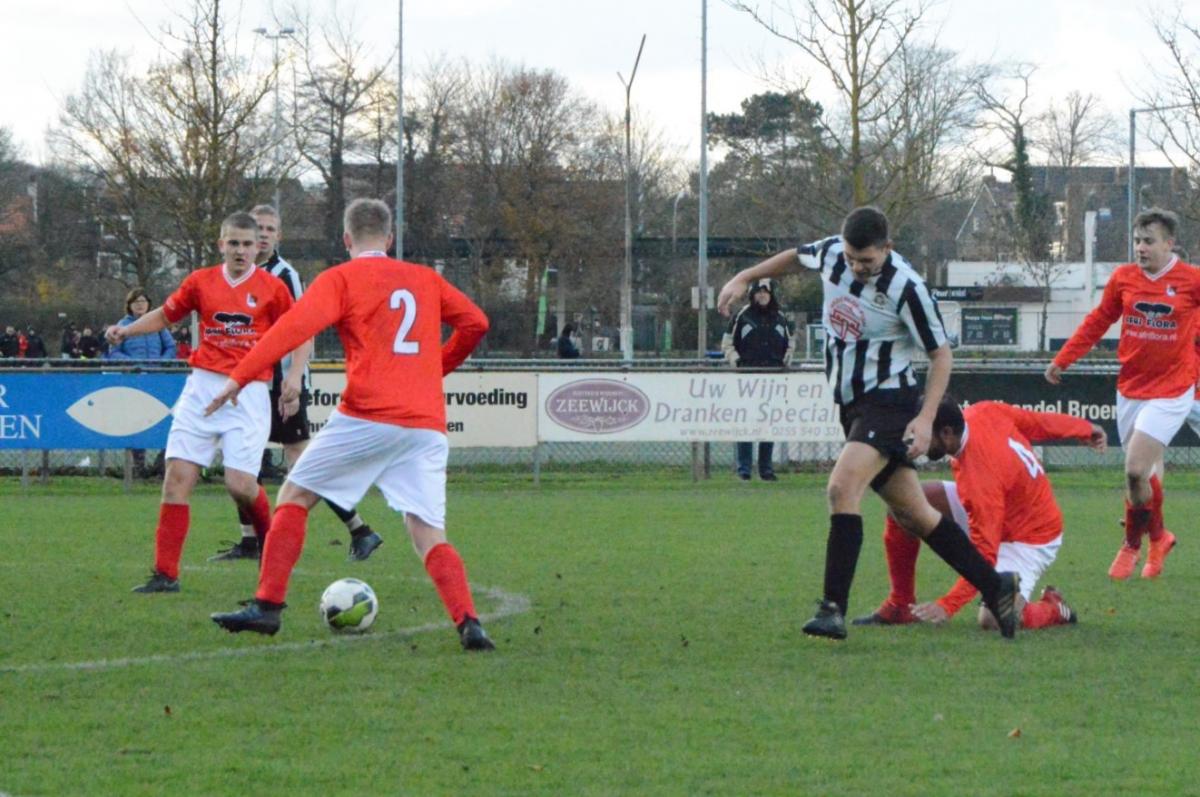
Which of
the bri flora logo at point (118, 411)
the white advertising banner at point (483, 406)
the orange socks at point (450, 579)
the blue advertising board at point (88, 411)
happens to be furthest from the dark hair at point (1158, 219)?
the bri flora logo at point (118, 411)

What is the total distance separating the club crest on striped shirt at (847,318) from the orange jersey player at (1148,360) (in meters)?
3.25

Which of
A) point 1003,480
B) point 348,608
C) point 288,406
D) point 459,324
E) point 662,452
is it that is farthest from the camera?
point 662,452

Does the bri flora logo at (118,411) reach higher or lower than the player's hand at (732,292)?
lower

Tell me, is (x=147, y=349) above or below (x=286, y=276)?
below

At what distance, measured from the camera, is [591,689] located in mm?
5945

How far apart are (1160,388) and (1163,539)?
889 mm

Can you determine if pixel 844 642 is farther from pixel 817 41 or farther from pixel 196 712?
pixel 817 41

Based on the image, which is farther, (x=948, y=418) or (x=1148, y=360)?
(x=1148, y=360)

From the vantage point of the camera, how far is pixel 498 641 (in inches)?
280

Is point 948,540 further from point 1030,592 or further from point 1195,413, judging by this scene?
point 1195,413

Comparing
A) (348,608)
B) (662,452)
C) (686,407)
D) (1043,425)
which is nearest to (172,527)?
(348,608)

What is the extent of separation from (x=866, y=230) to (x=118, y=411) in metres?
11.8

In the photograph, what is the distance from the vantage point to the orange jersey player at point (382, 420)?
6.62 meters

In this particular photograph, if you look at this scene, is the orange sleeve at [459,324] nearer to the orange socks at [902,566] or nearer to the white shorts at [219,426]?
the orange socks at [902,566]
